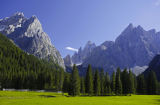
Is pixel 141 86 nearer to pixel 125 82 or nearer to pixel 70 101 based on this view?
pixel 125 82

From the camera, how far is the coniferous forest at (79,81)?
9406 cm

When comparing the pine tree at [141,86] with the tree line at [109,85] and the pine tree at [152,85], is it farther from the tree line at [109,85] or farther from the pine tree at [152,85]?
the pine tree at [152,85]

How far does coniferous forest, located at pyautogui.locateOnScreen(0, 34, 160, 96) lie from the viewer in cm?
9406

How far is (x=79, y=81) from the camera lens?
306ft

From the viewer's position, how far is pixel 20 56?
197125 mm

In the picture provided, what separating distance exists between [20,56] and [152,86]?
15503 cm

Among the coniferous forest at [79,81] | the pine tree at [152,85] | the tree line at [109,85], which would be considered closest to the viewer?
the tree line at [109,85]

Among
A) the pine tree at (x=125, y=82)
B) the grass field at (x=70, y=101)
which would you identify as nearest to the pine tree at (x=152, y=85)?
the pine tree at (x=125, y=82)

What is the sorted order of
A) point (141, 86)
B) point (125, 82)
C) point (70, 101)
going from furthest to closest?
point (141, 86) → point (125, 82) → point (70, 101)

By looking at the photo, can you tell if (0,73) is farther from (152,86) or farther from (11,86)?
(152,86)

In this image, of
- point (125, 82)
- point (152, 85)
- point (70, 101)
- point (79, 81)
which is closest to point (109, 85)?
point (125, 82)

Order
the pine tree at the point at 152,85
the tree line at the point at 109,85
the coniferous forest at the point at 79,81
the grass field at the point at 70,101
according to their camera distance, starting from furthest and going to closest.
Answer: the pine tree at the point at 152,85, the coniferous forest at the point at 79,81, the tree line at the point at 109,85, the grass field at the point at 70,101

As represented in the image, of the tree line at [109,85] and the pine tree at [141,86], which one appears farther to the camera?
the pine tree at [141,86]

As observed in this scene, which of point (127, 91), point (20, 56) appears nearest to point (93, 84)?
point (127, 91)
